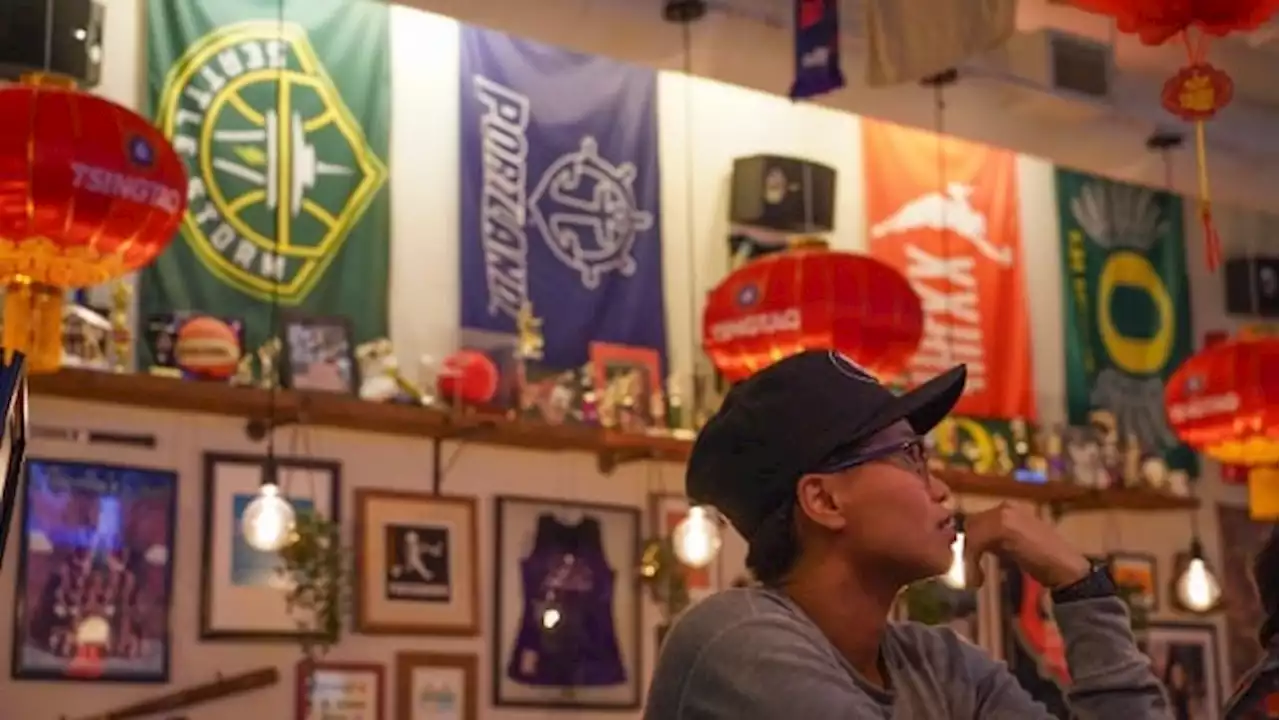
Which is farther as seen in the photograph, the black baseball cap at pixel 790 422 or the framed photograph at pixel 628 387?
the framed photograph at pixel 628 387

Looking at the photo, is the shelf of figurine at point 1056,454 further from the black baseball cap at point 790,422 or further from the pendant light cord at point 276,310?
the black baseball cap at point 790,422

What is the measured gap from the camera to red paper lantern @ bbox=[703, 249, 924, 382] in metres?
5.69

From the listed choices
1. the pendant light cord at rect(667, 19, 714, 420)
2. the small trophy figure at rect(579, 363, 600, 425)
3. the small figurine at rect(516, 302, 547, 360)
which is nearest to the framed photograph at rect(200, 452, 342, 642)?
the small figurine at rect(516, 302, 547, 360)

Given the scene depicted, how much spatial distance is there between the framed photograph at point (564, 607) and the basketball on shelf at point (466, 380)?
0.52m

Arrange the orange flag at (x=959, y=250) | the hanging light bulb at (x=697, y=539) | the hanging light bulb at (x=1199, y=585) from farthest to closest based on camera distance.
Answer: the hanging light bulb at (x=1199, y=585) < the orange flag at (x=959, y=250) < the hanging light bulb at (x=697, y=539)

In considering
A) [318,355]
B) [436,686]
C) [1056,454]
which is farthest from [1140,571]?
[318,355]

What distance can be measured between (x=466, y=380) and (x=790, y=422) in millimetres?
4676

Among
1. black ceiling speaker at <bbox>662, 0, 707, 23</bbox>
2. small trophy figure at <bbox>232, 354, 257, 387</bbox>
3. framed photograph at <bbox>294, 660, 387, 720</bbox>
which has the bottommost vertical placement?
framed photograph at <bbox>294, 660, 387, 720</bbox>

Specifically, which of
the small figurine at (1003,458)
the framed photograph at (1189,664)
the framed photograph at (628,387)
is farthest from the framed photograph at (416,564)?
the framed photograph at (1189,664)

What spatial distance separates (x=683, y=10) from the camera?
6301 mm

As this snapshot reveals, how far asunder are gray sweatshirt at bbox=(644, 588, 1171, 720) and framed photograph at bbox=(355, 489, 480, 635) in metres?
4.59

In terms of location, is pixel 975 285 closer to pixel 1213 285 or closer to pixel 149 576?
pixel 1213 285

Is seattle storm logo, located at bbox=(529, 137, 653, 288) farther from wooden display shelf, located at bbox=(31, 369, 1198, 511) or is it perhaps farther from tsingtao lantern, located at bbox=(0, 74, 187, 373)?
→ tsingtao lantern, located at bbox=(0, 74, 187, 373)

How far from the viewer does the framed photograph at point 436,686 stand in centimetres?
614
